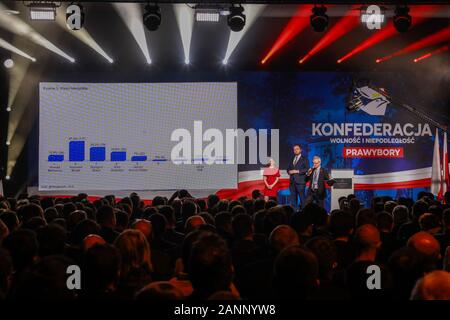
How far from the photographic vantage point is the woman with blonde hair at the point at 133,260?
138 inches

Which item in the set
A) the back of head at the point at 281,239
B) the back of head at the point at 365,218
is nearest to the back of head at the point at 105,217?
the back of head at the point at 281,239

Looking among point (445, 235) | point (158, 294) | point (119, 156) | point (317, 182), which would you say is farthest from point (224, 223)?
point (119, 156)

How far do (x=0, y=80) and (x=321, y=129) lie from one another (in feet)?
29.2

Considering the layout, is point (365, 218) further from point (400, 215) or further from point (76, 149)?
point (76, 149)

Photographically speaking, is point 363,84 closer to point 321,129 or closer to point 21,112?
point 321,129

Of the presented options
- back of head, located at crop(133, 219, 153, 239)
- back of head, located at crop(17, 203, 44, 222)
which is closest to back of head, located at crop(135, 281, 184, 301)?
back of head, located at crop(133, 219, 153, 239)

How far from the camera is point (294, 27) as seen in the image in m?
12.5

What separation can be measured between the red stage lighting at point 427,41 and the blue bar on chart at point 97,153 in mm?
8159

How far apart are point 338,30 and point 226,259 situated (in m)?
11.1

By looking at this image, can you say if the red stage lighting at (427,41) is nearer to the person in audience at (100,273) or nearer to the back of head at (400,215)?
the back of head at (400,215)

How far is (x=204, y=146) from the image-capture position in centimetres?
1500

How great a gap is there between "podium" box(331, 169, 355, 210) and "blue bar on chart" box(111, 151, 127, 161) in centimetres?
566
